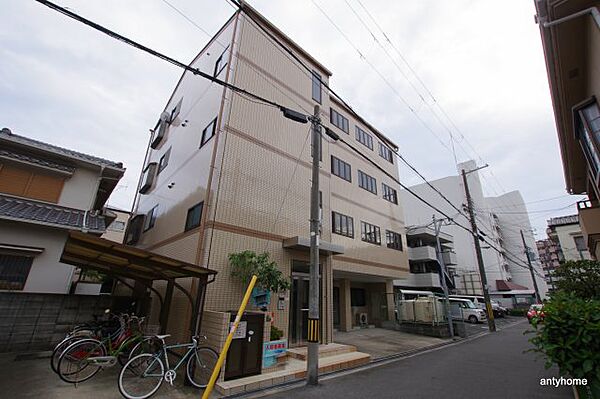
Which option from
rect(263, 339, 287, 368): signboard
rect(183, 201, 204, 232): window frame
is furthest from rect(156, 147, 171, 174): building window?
rect(263, 339, 287, 368): signboard

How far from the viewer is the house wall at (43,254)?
27.7 feet

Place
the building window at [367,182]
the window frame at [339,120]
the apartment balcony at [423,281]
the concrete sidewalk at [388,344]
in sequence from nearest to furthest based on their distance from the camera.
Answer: the concrete sidewalk at [388,344]
the window frame at [339,120]
the building window at [367,182]
the apartment balcony at [423,281]

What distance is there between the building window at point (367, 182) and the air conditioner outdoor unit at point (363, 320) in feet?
27.7

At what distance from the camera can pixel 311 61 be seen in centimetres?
1426

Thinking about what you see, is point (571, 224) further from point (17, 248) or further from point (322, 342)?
point (17, 248)

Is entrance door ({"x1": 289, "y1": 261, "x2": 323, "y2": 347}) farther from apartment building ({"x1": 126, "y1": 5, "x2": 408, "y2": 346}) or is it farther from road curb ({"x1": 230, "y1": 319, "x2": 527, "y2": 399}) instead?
road curb ({"x1": 230, "y1": 319, "x2": 527, "y2": 399})

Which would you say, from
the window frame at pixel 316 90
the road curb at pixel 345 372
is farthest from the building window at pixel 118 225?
the road curb at pixel 345 372

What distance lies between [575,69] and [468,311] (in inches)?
825

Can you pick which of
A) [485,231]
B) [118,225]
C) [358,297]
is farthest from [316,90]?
[485,231]

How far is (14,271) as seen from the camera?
332 inches

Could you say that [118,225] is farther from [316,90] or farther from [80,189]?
[316,90]

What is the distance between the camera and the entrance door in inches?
367

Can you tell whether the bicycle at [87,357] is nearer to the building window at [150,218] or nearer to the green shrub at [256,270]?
the green shrub at [256,270]

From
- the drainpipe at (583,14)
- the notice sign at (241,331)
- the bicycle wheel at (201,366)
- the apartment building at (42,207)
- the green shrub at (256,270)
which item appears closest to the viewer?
the drainpipe at (583,14)
